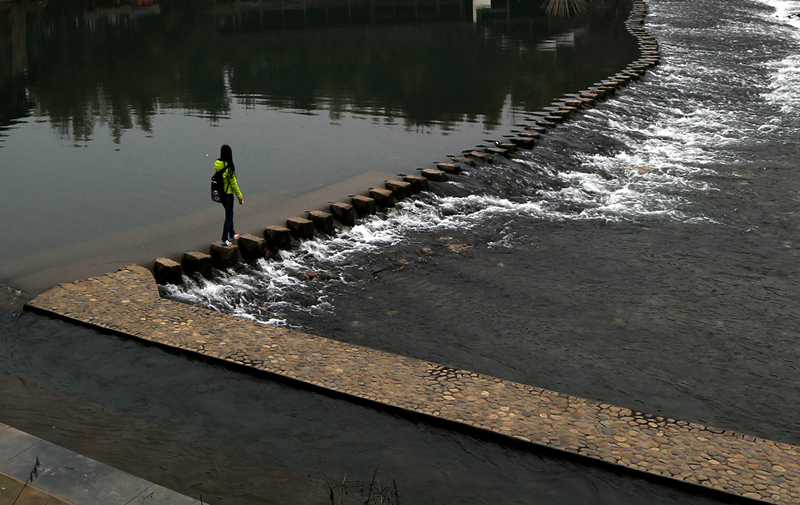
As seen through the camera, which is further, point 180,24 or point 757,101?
point 180,24

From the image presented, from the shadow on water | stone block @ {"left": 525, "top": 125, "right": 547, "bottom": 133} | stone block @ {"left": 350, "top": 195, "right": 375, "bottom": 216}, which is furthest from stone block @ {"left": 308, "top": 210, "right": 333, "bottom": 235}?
stone block @ {"left": 525, "top": 125, "right": 547, "bottom": 133}

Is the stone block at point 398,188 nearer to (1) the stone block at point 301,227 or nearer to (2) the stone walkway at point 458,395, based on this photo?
(1) the stone block at point 301,227

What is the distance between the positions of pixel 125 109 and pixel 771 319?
857 inches

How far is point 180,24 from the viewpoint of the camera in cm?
4988

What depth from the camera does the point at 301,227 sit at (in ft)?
47.7

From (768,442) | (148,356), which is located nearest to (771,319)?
(768,442)

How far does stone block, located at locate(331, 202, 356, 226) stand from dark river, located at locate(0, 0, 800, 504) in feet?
1.96

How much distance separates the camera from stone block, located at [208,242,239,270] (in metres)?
13.3

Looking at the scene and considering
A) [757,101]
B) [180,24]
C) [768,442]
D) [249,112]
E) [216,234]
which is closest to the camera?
[768,442]

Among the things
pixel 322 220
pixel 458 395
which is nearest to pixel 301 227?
pixel 322 220

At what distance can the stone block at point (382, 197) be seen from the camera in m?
16.5

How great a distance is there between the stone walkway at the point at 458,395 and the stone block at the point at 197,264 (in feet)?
3.00

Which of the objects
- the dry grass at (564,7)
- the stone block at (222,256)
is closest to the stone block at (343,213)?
the stone block at (222,256)

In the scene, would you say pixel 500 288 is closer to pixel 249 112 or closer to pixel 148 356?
pixel 148 356
